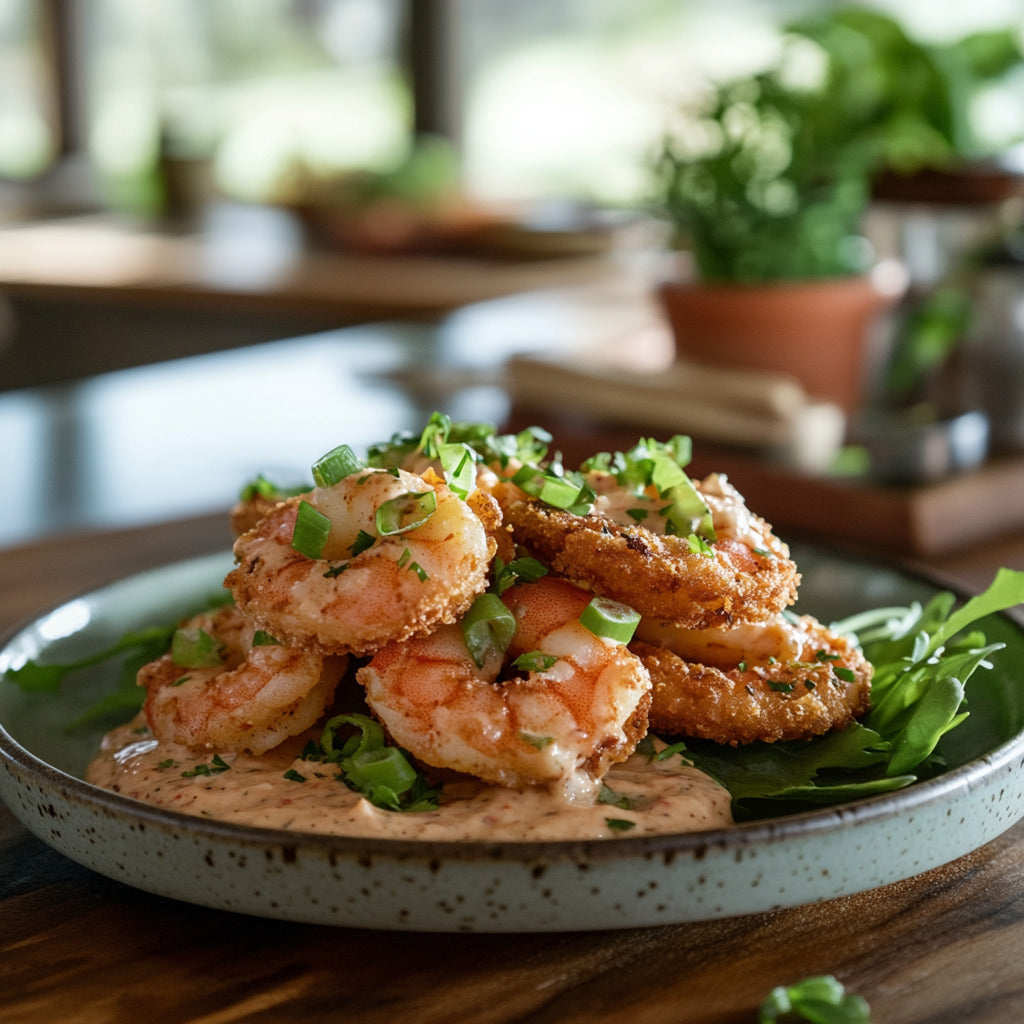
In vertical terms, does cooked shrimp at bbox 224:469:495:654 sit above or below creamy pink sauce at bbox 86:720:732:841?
above

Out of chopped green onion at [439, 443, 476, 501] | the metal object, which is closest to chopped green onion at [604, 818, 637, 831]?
chopped green onion at [439, 443, 476, 501]

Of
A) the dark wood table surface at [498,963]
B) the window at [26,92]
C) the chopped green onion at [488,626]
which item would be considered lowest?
the dark wood table surface at [498,963]

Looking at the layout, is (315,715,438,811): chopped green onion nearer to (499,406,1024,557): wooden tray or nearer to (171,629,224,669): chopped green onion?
(171,629,224,669): chopped green onion

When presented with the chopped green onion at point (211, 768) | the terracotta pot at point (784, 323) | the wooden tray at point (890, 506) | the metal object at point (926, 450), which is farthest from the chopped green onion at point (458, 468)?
the terracotta pot at point (784, 323)

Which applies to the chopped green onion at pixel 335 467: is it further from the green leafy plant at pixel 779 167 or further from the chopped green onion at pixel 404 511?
the green leafy plant at pixel 779 167

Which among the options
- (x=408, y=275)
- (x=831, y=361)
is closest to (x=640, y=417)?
(x=831, y=361)

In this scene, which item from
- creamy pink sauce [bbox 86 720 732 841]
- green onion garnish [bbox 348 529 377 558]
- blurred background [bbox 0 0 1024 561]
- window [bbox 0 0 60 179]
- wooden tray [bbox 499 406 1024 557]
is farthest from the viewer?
window [bbox 0 0 60 179]
